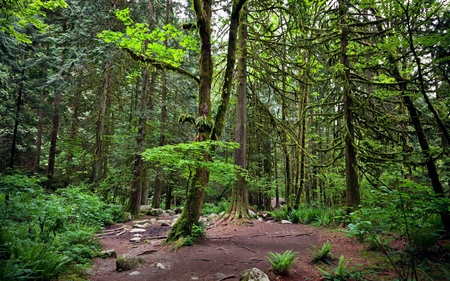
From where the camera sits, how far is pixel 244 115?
9180mm

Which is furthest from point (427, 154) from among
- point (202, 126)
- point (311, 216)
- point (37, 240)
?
point (37, 240)

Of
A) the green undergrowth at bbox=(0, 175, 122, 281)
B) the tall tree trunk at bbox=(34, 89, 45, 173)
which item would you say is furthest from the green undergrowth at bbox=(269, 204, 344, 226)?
the tall tree trunk at bbox=(34, 89, 45, 173)

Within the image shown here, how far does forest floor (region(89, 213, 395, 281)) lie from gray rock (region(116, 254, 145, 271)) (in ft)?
0.38

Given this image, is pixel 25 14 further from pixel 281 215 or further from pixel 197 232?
pixel 281 215

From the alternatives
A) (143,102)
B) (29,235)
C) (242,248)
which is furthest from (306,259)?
(143,102)

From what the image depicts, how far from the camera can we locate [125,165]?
11.9 metres

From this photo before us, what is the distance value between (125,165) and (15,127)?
596 centimetres

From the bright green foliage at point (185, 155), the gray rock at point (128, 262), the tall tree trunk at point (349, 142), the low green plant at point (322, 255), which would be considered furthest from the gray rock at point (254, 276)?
the tall tree trunk at point (349, 142)

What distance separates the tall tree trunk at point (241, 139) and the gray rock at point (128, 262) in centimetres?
427

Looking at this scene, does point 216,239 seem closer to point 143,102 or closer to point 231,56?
point 231,56

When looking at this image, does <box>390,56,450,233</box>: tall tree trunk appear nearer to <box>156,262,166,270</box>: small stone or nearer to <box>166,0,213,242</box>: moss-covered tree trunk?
<box>166,0,213,242</box>: moss-covered tree trunk

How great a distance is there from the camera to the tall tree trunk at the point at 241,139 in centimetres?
872

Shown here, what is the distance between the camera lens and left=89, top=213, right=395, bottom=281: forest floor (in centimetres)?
432

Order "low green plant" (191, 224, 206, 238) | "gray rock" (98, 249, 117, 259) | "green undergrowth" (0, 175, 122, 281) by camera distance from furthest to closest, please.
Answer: "low green plant" (191, 224, 206, 238), "gray rock" (98, 249, 117, 259), "green undergrowth" (0, 175, 122, 281)
